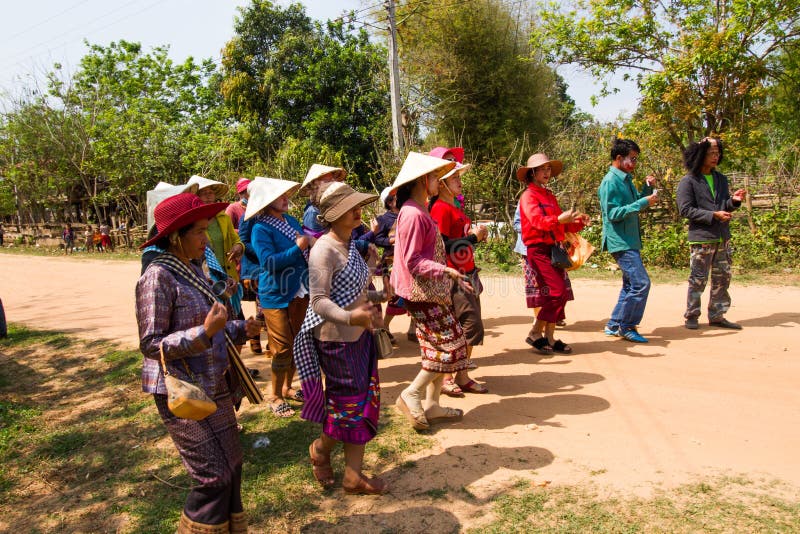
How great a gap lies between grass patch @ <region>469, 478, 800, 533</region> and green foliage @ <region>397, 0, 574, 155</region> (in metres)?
16.6

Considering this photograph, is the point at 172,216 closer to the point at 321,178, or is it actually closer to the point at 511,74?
the point at 321,178

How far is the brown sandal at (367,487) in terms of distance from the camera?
3248 mm

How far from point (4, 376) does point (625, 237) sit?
688 centimetres

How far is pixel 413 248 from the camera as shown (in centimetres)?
381

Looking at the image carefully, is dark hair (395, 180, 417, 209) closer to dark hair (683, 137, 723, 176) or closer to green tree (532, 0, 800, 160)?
dark hair (683, 137, 723, 176)

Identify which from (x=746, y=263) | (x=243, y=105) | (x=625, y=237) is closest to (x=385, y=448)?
(x=625, y=237)

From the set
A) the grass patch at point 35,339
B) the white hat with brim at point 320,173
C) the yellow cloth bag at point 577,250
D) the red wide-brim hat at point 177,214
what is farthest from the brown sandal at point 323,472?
the grass patch at point 35,339

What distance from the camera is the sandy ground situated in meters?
3.37

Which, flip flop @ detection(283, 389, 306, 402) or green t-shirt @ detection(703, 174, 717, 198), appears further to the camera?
green t-shirt @ detection(703, 174, 717, 198)

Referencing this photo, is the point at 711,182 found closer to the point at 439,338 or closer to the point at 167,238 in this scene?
the point at 439,338

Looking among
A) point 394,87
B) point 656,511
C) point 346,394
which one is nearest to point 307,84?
point 394,87

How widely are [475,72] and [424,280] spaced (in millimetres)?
16698

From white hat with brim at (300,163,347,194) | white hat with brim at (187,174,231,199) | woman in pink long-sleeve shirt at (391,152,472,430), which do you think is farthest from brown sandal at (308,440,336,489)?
white hat with brim at (187,174,231,199)

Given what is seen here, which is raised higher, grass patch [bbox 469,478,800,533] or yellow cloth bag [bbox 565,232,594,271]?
yellow cloth bag [bbox 565,232,594,271]
